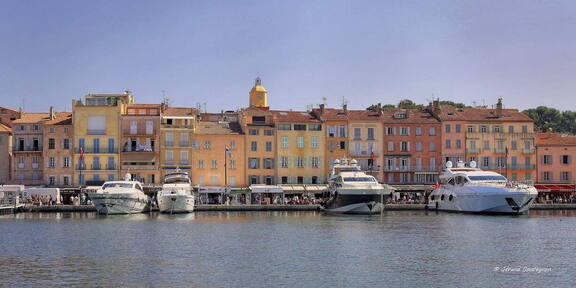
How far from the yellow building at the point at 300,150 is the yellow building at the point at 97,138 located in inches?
670

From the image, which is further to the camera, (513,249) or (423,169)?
(423,169)

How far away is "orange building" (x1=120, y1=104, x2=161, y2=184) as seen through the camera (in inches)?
4040

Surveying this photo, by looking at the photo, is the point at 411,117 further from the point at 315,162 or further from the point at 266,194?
the point at 266,194

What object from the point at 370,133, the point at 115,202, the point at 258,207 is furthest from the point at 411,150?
the point at 115,202

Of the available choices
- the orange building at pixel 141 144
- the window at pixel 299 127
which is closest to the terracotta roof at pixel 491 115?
the window at pixel 299 127

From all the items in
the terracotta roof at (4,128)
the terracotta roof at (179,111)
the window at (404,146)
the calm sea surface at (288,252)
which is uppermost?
the terracotta roof at (179,111)

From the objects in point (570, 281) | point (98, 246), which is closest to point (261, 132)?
point (98, 246)

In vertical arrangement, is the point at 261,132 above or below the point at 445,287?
above

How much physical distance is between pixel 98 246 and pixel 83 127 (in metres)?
49.0

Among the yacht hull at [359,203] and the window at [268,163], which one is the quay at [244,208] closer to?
the yacht hull at [359,203]

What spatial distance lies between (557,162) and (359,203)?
3886 centimetres

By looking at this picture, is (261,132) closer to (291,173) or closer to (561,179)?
(291,173)

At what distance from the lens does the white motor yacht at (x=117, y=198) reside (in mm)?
85625

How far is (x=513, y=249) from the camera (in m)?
55.7
